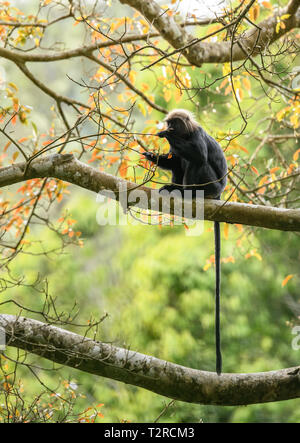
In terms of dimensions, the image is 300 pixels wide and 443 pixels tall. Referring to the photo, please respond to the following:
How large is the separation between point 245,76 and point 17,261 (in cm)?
407

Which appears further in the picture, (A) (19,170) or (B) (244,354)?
(B) (244,354)

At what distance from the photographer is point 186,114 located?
2.37 metres

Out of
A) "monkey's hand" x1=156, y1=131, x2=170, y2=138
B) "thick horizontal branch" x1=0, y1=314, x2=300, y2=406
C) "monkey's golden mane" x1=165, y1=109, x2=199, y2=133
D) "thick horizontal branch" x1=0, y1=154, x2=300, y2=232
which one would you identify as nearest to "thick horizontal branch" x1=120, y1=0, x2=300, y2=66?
"monkey's golden mane" x1=165, y1=109, x2=199, y2=133

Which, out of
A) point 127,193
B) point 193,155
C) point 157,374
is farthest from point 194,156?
point 157,374

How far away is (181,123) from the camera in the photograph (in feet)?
7.55

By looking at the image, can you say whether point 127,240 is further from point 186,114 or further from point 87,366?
point 87,366

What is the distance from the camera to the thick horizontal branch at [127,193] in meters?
1.70

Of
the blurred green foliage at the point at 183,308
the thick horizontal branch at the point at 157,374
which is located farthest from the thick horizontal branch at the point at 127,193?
the blurred green foliage at the point at 183,308

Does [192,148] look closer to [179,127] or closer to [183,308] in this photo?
[179,127]

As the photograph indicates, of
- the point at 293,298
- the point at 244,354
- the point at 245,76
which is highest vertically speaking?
the point at 245,76

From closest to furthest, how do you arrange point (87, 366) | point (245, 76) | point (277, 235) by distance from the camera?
point (87, 366), point (245, 76), point (277, 235)

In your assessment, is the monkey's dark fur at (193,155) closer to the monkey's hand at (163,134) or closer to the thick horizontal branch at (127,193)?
the monkey's hand at (163,134)

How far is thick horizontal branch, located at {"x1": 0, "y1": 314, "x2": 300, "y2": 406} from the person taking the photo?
70.4 inches
